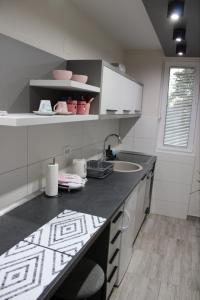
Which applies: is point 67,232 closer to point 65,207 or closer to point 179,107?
point 65,207

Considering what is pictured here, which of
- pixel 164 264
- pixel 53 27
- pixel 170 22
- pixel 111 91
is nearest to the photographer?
pixel 53 27

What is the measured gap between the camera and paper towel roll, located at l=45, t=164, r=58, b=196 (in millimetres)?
1829

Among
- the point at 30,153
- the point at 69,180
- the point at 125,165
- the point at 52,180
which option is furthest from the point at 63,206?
the point at 125,165

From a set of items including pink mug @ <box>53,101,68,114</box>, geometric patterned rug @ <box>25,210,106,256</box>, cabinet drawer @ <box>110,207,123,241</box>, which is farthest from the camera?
cabinet drawer @ <box>110,207,123,241</box>

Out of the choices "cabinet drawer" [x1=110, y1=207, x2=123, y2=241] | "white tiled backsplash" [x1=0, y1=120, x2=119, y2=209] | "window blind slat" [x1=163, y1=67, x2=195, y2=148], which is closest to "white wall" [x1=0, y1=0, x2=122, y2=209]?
"white tiled backsplash" [x1=0, y1=120, x2=119, y2=209]

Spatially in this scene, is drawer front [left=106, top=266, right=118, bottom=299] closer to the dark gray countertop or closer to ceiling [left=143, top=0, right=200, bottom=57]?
the dark gray countertop

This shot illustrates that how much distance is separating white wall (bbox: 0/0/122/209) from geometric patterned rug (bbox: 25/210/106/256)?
37 centimetres

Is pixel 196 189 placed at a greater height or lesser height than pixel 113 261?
greater

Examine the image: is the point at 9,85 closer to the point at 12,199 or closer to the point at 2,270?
the point at 12,199

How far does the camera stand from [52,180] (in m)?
1.84

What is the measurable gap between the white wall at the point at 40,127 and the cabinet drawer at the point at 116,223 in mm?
613

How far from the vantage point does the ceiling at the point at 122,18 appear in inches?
81.8

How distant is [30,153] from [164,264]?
1.82 m

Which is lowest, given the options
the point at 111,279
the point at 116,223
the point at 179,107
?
the point at 111,279
